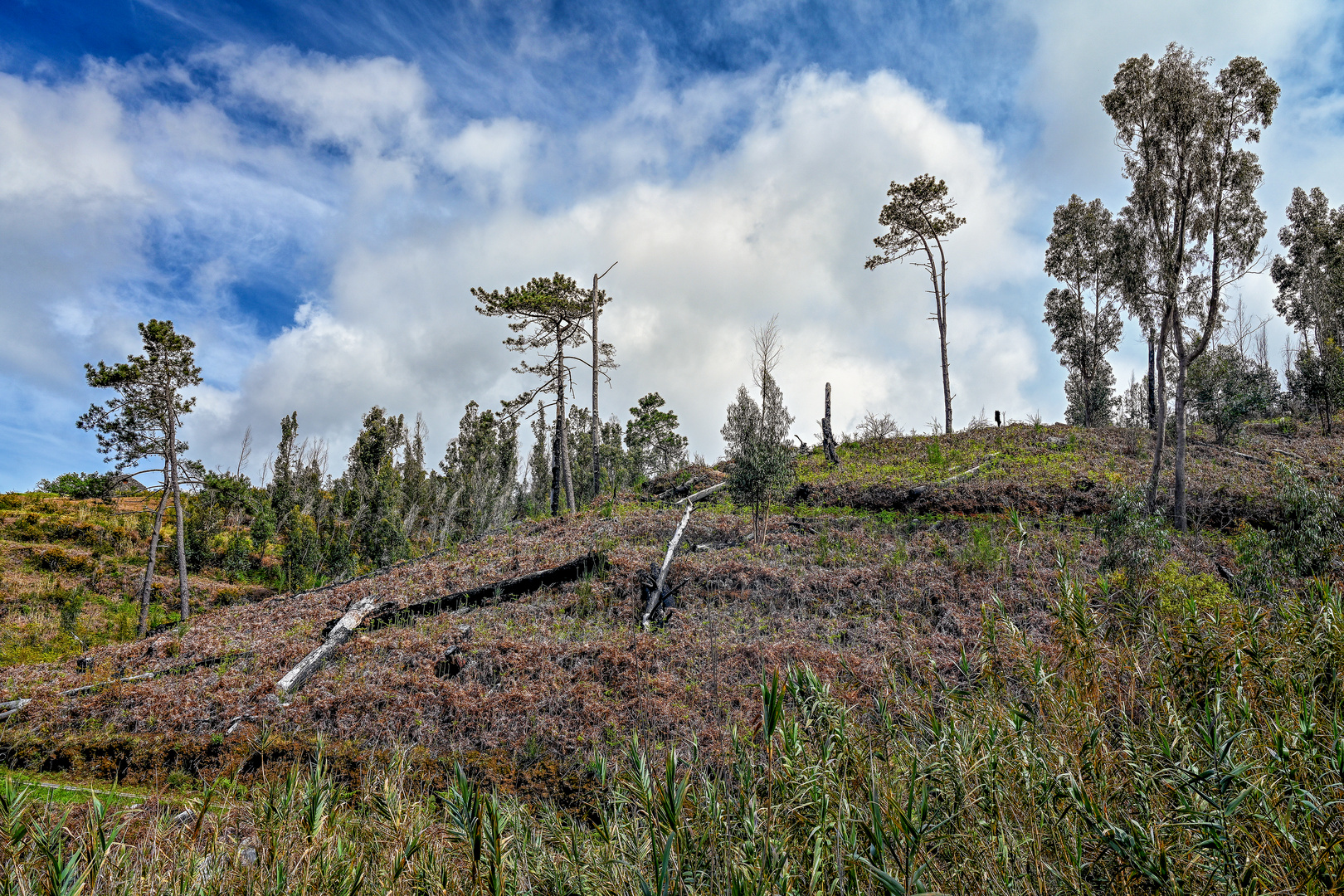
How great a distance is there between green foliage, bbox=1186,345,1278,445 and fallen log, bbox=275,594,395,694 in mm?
25983

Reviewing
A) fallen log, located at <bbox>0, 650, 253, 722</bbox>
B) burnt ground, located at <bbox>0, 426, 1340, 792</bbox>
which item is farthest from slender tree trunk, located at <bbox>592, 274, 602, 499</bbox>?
fallen log, located at <bbox>0, 650, 253, 722</bbox>

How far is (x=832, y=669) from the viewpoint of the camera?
294 inches

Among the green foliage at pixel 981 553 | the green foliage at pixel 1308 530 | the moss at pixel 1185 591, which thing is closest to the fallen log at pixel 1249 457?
the green foliage at pixel 1308 530

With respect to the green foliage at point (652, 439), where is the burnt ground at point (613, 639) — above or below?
below

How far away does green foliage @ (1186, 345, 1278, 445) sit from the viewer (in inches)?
742

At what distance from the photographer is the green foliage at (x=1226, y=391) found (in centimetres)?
1886

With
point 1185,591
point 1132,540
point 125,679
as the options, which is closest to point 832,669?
point 1185,591

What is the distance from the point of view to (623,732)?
22.5 feet

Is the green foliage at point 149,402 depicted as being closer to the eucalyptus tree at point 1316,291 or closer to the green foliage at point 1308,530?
the green foliage at point 1308,530

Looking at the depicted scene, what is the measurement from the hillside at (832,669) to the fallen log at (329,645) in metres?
0.21

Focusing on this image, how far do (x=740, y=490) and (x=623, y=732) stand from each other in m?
7.55

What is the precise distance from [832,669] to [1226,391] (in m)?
23.7

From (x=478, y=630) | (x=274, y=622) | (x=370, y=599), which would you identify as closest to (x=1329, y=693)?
(x=478, y=630)

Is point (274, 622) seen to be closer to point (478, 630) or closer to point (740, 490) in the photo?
point (478, 630)
